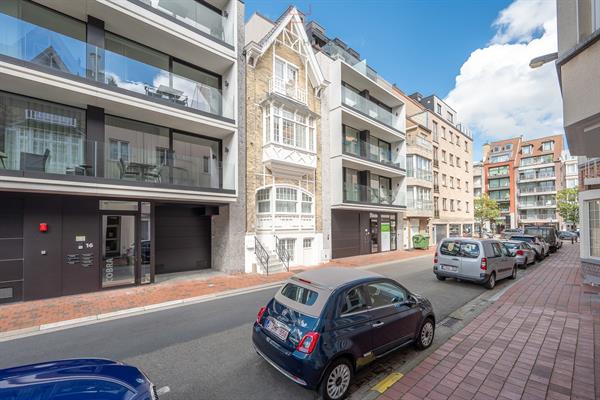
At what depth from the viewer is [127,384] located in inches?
102

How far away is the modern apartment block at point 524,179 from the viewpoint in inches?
1950

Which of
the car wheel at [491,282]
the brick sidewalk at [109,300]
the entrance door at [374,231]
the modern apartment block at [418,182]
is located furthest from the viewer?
the modern apartment block at [418,182]

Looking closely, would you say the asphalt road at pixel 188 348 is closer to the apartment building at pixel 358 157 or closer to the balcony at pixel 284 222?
the balcony at pixel 284 222

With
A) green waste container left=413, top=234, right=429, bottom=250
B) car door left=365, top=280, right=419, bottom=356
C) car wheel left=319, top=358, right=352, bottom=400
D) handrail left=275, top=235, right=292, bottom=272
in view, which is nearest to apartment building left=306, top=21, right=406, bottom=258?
green waste container left=413, top=234, right=429, bottom=250

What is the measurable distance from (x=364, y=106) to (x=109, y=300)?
17.8 m

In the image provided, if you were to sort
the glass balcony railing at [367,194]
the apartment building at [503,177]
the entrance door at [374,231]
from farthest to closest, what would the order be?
the apartment building at [503,177] → the entrance door at [374,231] → the glass balcony railing at [367,194]

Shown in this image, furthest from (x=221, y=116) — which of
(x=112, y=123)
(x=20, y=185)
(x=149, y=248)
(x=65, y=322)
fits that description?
(x=65, y=322)

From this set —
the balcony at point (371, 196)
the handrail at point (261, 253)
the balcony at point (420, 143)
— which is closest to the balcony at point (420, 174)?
the balcony at point (420, 143)

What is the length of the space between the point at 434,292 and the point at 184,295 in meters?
8.13

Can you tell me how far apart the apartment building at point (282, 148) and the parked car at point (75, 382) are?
960 cm

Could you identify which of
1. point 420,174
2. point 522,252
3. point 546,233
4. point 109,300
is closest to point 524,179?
point 546,233

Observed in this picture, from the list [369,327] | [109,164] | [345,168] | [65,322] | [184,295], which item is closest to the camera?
[369,327]

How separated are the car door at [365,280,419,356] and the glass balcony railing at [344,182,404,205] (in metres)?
12.3

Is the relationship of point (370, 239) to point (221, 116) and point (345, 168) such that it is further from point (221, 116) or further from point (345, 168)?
point (221, 116)
